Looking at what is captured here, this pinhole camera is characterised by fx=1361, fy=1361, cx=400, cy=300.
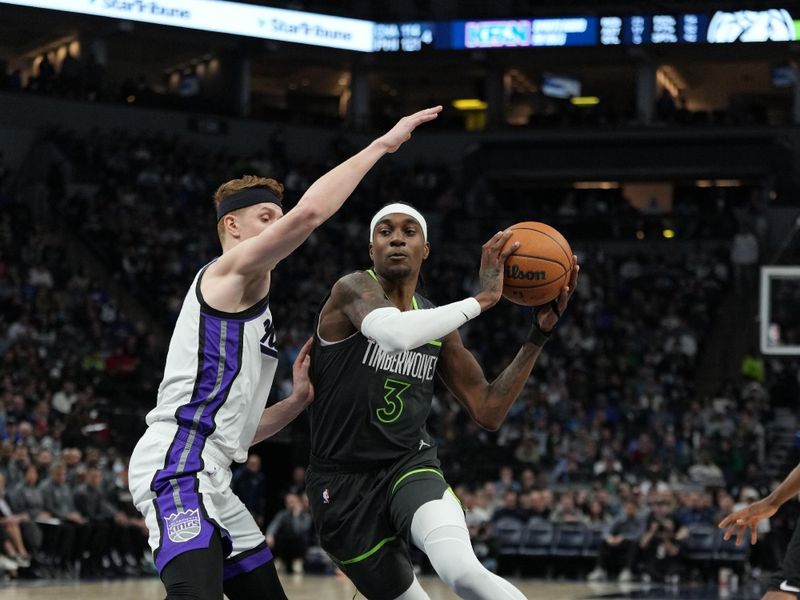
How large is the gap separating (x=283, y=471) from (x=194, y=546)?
1730cm

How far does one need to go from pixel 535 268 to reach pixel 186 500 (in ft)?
6.18

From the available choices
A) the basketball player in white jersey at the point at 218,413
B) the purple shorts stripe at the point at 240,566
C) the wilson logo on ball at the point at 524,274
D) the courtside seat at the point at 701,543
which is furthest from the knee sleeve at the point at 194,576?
the courtside seat at the point at 701,543

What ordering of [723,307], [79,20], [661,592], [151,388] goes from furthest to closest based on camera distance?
[79,20], [723,307], [151,388], [661,592]

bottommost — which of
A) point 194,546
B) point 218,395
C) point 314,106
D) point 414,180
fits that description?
point 194,546

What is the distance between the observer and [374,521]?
233 inches

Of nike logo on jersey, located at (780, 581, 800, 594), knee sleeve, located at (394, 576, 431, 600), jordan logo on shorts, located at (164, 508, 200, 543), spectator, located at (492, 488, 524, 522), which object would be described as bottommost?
spectator, located at (492, 488, 524, 522)

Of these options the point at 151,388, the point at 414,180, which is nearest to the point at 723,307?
the point at 414,180

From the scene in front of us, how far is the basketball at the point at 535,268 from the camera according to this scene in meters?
5.91

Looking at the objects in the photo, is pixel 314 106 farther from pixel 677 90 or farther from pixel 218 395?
pixel 218 395

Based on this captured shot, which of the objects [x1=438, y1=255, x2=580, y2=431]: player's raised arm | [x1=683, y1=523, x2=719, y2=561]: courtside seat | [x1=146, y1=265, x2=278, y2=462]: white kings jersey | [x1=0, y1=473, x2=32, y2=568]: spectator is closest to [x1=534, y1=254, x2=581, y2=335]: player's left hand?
[x1=438, y1=255, x2=580, y2=431]: player's raised arm

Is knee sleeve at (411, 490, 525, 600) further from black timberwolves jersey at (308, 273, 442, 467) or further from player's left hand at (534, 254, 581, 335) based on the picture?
player's left hand at (534, 254, 581, 335)

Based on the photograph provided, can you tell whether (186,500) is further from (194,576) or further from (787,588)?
(787,588)

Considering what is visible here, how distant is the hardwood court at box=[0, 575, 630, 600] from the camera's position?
13625mm

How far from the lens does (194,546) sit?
4832mm
